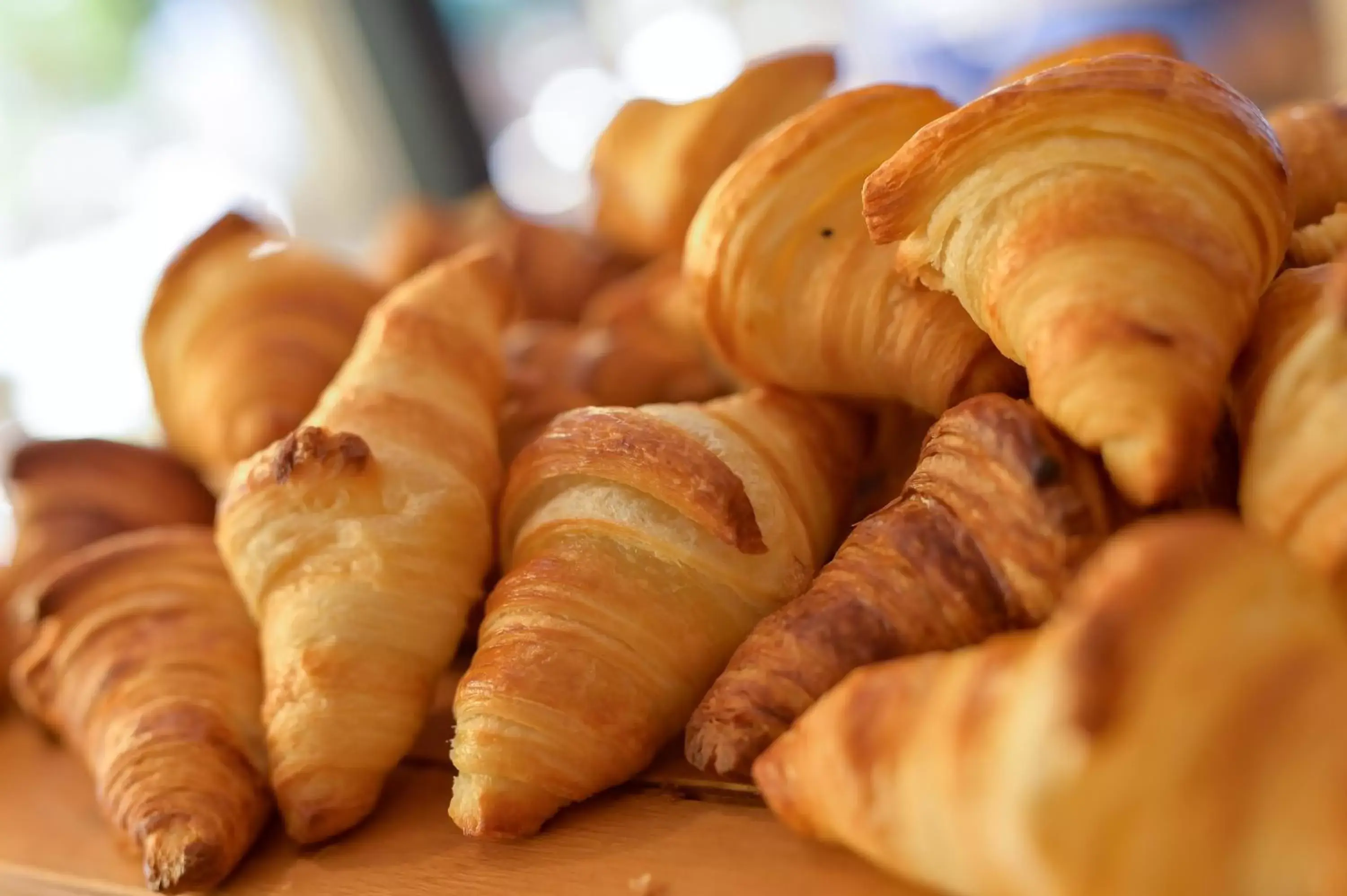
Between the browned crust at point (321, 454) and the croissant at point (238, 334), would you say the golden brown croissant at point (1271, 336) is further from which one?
the croissant at point (238, 334)

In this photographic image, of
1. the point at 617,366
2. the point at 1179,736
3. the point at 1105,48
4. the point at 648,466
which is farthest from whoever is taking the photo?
the point at 617,366

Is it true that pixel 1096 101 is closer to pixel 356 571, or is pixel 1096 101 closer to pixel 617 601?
pixel 617 601

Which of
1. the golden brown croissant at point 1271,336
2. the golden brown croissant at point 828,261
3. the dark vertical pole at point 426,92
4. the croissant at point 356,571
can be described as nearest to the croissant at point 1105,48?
the golden brown croissant at point 828,261

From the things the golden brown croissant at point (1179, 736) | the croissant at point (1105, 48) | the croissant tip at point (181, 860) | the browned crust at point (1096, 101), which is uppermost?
the browned crust at point (1096, 101)

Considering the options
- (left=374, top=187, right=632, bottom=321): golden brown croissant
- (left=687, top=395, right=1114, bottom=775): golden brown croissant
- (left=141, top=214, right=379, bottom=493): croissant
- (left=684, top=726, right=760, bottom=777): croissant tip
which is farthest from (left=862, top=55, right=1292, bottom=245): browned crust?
(left=374, top=187, right=632, bottom=321): golden brown croissant

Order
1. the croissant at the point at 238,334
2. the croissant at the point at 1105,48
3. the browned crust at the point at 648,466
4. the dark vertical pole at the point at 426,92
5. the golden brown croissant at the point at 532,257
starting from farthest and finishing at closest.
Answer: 1. the dark vertical pole at the point at 426,92
2. the golden brown croissant at the point at 532,257
3. the croissant at the point at 238,334
4. the croissant at the point at 1105,48
5. the browned crust at the point at 648,466

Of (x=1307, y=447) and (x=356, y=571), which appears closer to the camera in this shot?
(x=1307, y=447)

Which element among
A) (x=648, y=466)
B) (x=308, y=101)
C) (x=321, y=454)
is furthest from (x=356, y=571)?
(x=308, y=101)

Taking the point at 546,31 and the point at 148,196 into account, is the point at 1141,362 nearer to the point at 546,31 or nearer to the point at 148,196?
the point at 546,31
